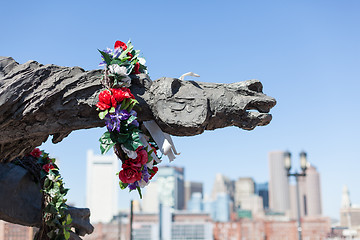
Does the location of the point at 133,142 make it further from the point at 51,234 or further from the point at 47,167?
the point at 47,167

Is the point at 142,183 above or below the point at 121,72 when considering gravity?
below

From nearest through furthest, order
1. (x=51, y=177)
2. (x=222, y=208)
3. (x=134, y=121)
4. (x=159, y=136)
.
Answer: (x=134, y=121) < (x=159, y=136) < (x=51, y=177) < (x=222, y=208)

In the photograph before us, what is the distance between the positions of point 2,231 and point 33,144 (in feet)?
25.8

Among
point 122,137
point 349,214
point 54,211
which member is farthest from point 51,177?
point 349,214

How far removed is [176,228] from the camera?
4709 centimetres

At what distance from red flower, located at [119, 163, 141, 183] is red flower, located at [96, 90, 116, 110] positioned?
0.52 meters

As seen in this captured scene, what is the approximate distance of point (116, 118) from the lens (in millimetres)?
3795

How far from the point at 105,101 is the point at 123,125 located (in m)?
0.25

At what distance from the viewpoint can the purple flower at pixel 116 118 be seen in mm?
3787

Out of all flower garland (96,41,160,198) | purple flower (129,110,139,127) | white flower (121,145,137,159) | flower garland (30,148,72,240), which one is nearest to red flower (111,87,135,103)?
flower garland (96,41,160,198)

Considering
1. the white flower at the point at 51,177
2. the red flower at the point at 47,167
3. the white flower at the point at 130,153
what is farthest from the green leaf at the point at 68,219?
the white flower at the point at 130,153

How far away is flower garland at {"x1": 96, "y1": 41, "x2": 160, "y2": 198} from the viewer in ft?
12.5

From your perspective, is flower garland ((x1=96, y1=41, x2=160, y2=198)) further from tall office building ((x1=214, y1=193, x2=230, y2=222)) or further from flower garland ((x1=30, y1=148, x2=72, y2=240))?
tall office building ((x1=214, y1=193, x2=230, y2=222))

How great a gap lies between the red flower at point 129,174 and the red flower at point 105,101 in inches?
20.4
